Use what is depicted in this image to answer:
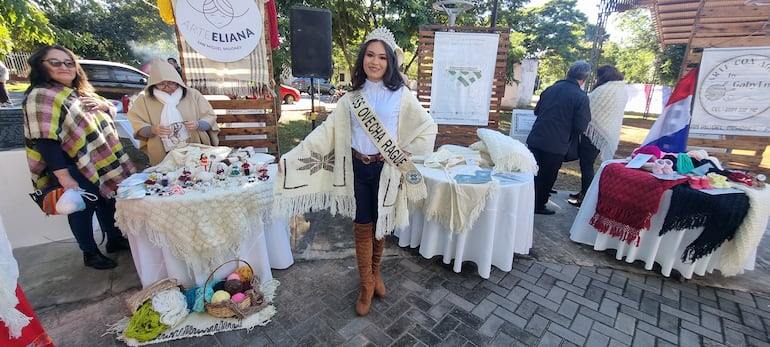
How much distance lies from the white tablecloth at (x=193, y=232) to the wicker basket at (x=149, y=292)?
81mm

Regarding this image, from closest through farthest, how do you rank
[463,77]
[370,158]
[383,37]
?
[383,37] < [370,158] < [463,77]

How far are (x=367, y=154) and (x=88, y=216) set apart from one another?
239 centimetres

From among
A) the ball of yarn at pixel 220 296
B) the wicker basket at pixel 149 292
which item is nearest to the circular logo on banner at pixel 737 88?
the ball of yarn at pixel 220 296

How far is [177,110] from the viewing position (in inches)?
102

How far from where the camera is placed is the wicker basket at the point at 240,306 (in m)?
2.08

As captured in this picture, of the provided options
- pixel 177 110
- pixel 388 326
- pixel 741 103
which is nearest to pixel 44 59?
pixel 177 110

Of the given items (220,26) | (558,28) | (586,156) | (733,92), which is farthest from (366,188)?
(558,28)

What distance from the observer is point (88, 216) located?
2.54m

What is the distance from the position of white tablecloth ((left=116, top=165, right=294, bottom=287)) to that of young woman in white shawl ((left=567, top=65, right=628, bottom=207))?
12.3 ft

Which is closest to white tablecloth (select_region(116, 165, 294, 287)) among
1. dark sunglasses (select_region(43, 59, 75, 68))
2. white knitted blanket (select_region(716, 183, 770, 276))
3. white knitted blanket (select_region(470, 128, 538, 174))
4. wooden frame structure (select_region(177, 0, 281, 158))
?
dark sunglasses (select_region(43, 59, 75, 68))

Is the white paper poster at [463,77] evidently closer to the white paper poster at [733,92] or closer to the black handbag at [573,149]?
the black handbag at [573,149]

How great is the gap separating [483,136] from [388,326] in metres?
2.00

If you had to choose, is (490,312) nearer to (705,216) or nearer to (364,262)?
(364,262)

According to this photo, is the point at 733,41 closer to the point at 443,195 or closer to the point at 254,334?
the point at 443,195
